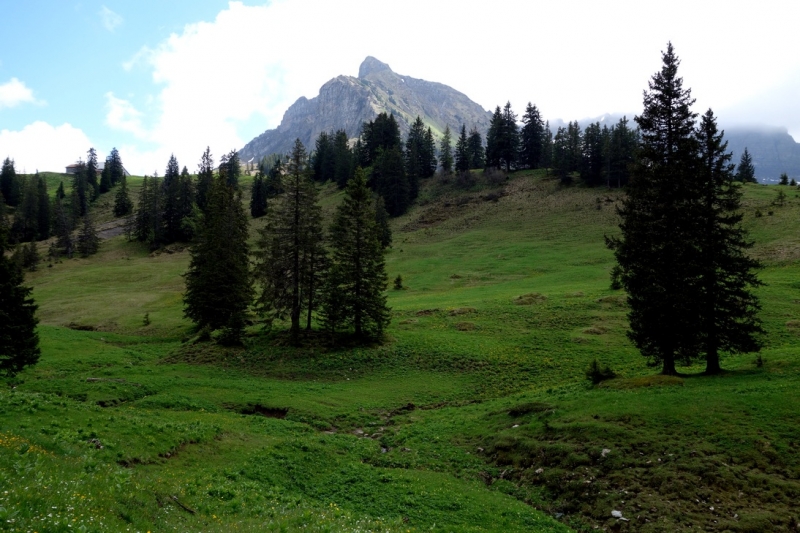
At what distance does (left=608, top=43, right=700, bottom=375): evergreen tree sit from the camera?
24.3 m

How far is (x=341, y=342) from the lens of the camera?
4159cm

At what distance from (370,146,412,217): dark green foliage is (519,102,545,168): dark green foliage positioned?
38.6 metres

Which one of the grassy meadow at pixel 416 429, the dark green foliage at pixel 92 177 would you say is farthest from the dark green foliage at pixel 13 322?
the dark green foliage at pixel 92 177

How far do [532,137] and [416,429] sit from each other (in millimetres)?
116754

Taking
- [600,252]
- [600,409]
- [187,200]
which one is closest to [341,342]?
[600,409]

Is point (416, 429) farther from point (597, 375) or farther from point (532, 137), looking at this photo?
point (532, 137)

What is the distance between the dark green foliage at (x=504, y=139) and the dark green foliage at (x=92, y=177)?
134873 mm

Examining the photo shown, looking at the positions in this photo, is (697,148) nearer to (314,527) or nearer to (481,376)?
(481,376)

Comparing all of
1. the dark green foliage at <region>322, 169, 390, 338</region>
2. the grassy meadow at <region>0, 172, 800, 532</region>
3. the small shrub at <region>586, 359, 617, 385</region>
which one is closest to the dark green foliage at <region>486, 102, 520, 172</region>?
the grassy meadow at <region>0, 172, 800, 532</region>

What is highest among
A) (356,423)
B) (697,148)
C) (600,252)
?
(697,148)

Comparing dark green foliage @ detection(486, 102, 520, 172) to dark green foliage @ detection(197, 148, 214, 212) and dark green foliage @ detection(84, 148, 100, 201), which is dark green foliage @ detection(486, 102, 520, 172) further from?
dark green foliage @ detection(84, 148, 100, 201)

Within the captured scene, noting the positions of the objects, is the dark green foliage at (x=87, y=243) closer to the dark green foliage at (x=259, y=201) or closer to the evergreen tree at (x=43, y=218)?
the evergreen tree at (x=43, y=218)

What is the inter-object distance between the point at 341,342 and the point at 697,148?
31.5 metres

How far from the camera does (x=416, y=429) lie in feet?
79.6
